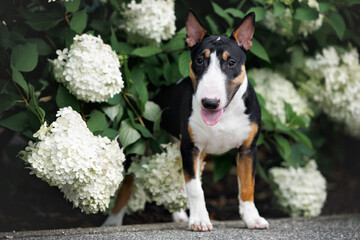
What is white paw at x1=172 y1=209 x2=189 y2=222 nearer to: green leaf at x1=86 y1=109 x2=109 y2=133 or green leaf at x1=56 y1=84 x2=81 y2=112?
green leaf at x1=86 y1=109 x2=109 y2=133

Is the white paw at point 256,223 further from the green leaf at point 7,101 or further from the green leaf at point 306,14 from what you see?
the green leaf at point 7,101

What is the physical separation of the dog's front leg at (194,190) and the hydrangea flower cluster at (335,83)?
5.69ft

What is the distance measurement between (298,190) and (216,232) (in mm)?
1473

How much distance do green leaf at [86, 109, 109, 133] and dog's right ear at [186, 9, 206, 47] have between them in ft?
2.63

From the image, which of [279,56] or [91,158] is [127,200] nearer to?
[91,158]

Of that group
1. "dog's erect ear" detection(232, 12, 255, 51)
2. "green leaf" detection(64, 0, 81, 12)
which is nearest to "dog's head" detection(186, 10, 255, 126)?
"dog's erect ear" detection(232, 12, 255, 51)

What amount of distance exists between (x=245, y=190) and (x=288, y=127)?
0.91 metres

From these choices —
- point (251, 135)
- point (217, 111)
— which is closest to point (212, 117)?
point (217, 111)

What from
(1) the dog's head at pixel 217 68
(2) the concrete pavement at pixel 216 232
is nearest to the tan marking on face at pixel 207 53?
(1) the dog's head at pixel 217 68

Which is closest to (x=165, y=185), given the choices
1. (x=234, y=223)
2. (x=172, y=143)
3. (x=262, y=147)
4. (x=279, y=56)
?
(x=172, y=143)

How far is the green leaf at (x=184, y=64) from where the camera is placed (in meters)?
3.57

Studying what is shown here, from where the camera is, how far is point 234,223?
3779mm

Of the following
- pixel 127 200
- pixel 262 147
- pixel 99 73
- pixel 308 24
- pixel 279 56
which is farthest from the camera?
pixel 262 147

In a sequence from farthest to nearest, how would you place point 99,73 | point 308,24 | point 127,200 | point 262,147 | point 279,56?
point 262,147, point 279,56, point 308,24, point 127,200, point 99,73
